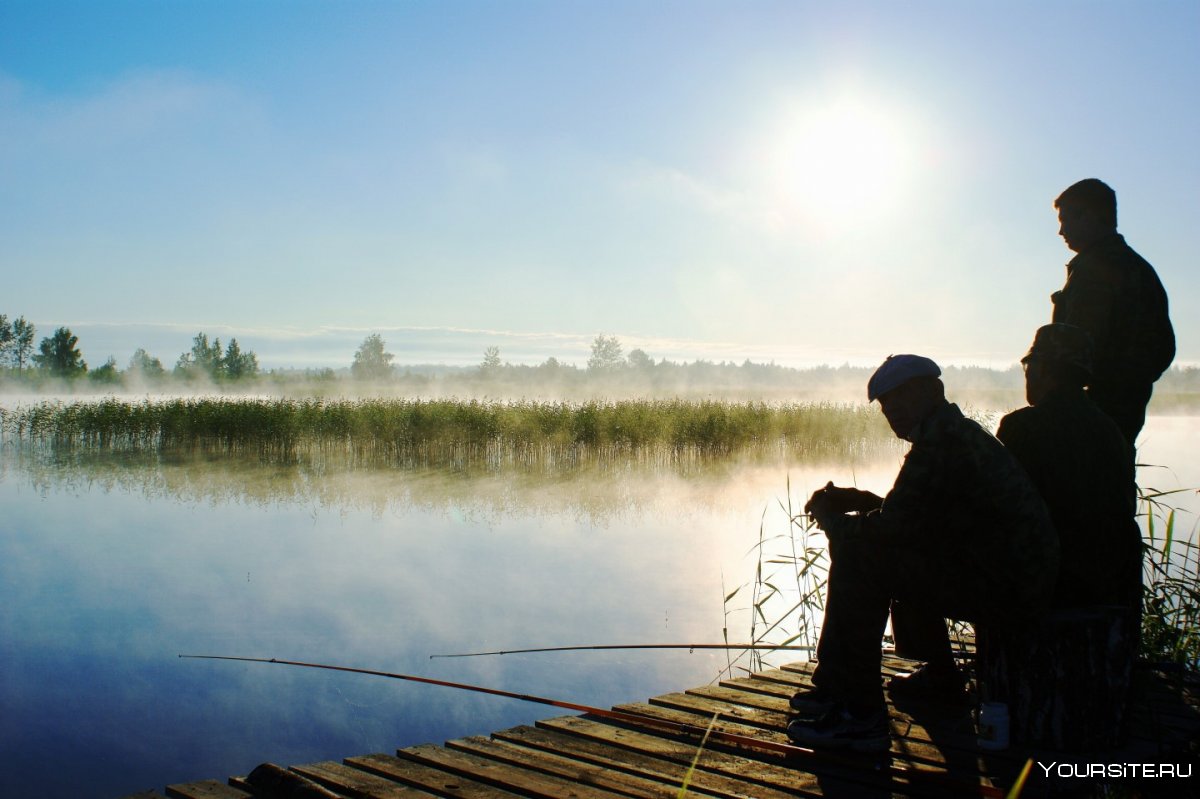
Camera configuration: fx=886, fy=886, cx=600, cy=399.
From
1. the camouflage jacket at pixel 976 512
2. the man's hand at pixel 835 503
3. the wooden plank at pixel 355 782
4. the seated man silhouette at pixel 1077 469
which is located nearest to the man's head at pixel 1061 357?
the seated man silhouette at pixel 1077 469

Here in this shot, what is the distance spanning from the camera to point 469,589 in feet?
23.9

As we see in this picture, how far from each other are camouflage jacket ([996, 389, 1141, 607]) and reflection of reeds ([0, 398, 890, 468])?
1357cm

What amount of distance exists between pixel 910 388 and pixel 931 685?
1269 millimetres

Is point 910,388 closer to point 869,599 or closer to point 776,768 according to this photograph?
point 869,599

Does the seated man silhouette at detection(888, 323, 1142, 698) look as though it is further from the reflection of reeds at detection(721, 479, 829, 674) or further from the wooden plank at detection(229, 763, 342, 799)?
the wooden plank at detection(229, 763, 342, 799)

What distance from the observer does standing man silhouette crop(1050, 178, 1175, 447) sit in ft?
11.2

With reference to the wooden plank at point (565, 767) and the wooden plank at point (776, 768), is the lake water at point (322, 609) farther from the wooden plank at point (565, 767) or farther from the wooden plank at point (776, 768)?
the wooden plank at point (776, 768)

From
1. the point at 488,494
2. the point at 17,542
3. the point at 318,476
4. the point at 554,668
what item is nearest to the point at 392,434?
the point at 318,476

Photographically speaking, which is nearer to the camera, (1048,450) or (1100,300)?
(1048,450)

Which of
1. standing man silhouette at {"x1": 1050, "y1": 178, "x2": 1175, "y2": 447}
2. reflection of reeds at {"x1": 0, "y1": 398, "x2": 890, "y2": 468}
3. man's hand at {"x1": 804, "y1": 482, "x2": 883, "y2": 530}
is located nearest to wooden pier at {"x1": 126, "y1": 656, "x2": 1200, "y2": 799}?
man's hand at {"x1": 804, "y1": 482, "x2": 883, "y2": 530}

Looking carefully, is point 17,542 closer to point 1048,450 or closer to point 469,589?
point 469,589

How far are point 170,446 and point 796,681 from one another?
1885 cm

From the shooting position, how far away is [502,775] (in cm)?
263

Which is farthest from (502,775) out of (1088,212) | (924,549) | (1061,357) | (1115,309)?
(1088,212)
